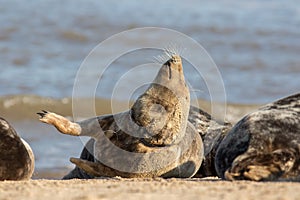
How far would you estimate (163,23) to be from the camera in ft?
65.4

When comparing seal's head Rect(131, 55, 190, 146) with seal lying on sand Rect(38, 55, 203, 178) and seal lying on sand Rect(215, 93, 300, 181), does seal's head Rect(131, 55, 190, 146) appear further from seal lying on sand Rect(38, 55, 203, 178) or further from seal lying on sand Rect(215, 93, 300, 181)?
seal lying on sand Rect(215, 93, 300, 181)

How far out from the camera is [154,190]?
16.2 feet

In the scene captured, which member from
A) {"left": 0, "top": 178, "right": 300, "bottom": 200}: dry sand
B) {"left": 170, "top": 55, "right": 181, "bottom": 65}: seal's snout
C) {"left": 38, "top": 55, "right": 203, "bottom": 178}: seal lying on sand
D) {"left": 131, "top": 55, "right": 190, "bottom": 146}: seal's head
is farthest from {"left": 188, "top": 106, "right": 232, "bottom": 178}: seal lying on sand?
{"left": 0, "top": 178, "right": 300, "bottom": 200}: dry sand

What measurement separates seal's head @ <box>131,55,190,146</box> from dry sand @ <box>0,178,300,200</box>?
62cm

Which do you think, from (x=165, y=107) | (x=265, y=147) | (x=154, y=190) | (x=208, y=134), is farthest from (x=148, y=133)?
(x=208, y=134)

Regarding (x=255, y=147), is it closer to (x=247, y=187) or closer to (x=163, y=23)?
(x=247, y=187)

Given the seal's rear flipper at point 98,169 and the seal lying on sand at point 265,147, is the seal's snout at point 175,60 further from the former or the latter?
the seal's rear flipper at point 98,169

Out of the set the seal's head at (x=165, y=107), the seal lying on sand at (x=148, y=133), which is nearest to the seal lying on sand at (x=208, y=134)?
the seal lying on sand at (x=148, y=133)

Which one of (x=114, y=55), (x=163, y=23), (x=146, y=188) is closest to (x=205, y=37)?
(x=163, y=23)

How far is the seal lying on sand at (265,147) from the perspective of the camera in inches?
210

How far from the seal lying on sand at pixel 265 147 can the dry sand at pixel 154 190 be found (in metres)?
0.16

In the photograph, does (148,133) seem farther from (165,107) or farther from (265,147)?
(265,147)

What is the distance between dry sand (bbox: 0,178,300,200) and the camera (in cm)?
465

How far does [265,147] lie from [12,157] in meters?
1.89
